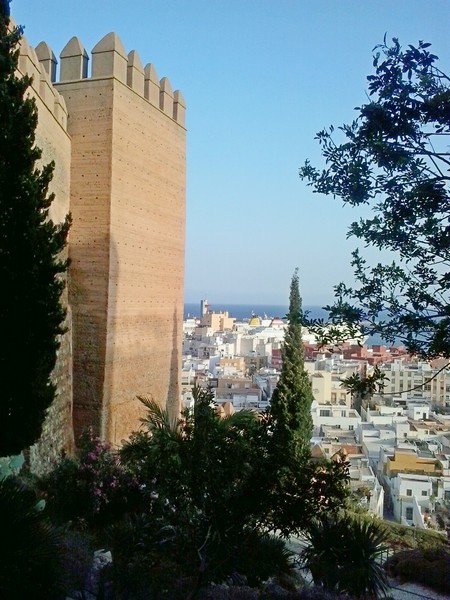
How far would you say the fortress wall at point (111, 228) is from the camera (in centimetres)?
996

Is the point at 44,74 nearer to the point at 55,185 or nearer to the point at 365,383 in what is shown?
the point at 55,185

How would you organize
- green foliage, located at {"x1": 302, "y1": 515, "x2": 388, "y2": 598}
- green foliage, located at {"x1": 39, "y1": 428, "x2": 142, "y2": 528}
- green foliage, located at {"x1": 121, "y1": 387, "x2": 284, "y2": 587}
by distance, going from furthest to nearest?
1. green foliage, located at {"x1": 39, "y1": 428, "x2": 142, "y2": 528}
2. green foliage, located at {"x1": 302, "y1": 515, "x2": 388, "y2": 598}
3. green foliage, located at {"x1": 121, "y1": 387, "x2": 284, "y2": 587}

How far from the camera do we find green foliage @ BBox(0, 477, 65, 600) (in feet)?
10.3

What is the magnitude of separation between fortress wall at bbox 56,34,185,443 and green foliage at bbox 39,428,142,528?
84.3 inches

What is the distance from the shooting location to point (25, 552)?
325cm

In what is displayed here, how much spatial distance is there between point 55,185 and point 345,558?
7.28 m

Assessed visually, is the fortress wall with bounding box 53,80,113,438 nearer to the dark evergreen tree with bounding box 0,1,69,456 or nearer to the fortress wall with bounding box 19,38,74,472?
the fortress wall with bounding box 19,38,74,472

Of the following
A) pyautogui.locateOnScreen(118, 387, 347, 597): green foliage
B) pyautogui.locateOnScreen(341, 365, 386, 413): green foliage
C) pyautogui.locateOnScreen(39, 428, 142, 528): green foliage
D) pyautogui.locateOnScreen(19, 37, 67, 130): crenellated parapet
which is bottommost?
pyautogui.locateOnScreen(39, 428, 142, 528): green foliage

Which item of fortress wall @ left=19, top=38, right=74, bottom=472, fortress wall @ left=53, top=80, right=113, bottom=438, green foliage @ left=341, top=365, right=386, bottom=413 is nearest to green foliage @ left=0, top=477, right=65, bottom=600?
green foliage @ left=341, top=365, right=386, bottom=413

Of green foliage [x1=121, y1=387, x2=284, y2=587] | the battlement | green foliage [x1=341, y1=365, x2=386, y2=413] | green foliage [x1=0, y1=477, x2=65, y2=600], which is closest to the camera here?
green foliage [x1=0, y1=477, x2=65, y2=600]

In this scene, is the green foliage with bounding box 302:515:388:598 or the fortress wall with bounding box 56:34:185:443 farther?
the fortress wall with bounding box 56:34:185:443

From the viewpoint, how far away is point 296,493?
15.5ft

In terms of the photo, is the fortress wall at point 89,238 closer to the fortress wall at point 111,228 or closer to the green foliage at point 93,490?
the fortress wall at point 111,228

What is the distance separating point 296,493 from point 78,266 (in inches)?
267
